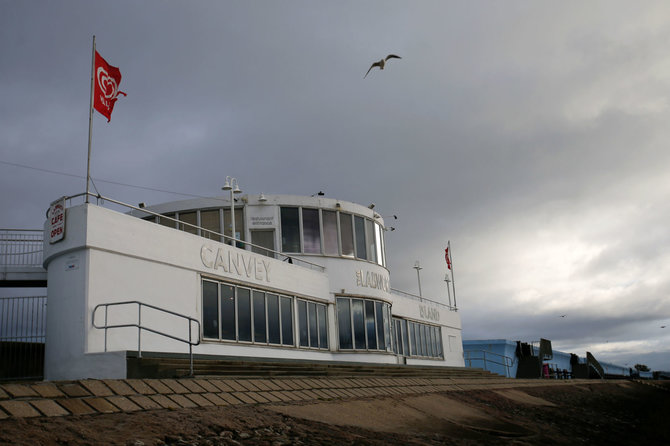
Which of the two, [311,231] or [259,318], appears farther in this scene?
[311,231]

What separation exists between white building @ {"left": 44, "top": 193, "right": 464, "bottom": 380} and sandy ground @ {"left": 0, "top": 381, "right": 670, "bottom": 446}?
12.3 ft

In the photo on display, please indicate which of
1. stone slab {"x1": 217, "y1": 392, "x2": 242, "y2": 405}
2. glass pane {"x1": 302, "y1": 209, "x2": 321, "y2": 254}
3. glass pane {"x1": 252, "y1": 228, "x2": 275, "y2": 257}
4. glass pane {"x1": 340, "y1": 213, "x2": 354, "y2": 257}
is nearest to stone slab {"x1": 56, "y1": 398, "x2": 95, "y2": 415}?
stone slab {"x1": 217, "y1": 392, "x2": 242, "y2": 405}

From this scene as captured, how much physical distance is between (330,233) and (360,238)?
1449 mm

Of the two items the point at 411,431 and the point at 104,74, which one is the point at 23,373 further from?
the point at 411,431

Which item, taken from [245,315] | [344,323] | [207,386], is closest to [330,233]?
[344,323]

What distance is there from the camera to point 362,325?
23891 mm

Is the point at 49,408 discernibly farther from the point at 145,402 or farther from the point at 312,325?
the point at 312,325

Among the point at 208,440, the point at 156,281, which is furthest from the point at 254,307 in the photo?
the point at 208,440

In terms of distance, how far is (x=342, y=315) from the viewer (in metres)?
23.3

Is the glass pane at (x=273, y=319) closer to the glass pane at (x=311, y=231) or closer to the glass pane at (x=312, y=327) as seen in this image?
the glass pane at (x=312, y=327)

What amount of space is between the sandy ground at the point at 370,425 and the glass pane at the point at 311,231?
849cm

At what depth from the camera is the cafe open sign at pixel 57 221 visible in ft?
45.6

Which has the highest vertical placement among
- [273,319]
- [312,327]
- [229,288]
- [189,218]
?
[189,218]

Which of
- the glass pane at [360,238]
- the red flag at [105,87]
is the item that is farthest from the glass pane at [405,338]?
the red flag at [105,87]
